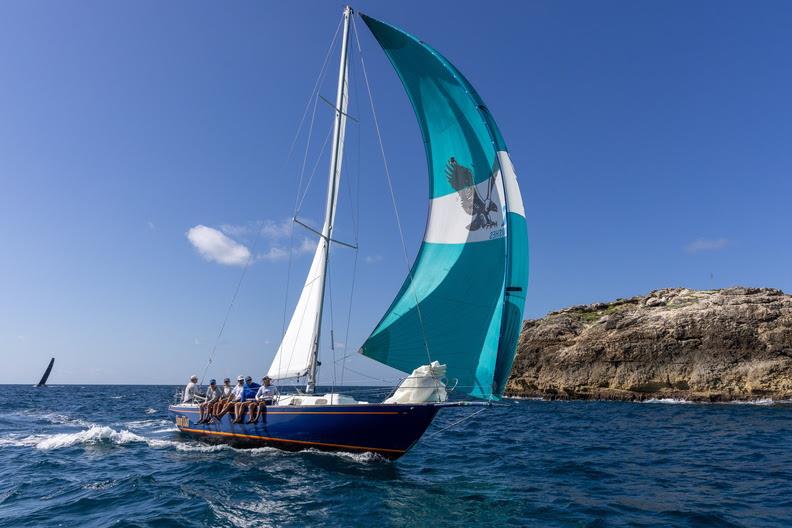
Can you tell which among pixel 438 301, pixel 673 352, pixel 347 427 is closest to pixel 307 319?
pixel 347 427

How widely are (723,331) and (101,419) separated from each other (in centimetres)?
3985

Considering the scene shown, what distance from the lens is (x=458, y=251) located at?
1243cm

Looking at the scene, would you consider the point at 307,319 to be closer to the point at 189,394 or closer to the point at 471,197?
the point at 471,197

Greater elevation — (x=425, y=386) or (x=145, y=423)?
(x=425, y=386)

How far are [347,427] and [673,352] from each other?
3365 centimetres

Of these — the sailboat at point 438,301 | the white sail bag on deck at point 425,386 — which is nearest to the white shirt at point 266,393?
the sailboat at point 438,301

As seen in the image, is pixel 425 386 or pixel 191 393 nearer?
pixel 425 386

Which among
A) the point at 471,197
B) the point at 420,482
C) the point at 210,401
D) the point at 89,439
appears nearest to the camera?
the point at 420,482

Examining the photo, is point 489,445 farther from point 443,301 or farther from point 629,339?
point 629,339

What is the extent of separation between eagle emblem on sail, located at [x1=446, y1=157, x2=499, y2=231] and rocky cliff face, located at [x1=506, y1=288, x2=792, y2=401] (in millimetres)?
31019

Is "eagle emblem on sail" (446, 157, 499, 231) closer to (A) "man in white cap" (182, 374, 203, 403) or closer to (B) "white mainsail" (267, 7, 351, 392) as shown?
(B) "white mainsail" (267, 7, 351, 392)

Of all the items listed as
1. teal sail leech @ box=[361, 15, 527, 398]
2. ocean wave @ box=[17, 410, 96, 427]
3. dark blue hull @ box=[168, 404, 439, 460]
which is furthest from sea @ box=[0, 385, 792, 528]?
ocean wave @ box=[17, 410, 96, 427]

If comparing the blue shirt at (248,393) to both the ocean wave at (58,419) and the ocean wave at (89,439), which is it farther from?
the ocean wave at (58,419)

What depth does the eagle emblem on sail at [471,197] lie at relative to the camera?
12289 millimetres
